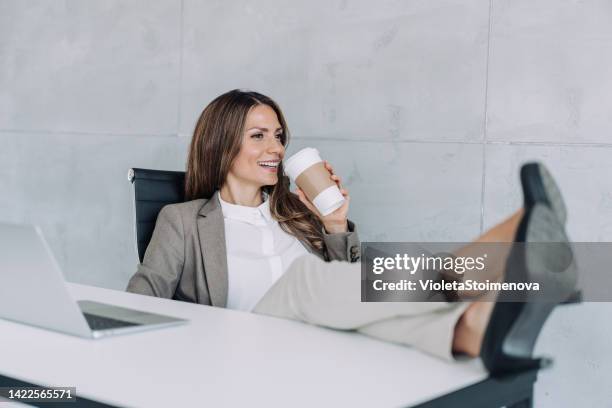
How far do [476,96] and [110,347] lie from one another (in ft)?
5.91

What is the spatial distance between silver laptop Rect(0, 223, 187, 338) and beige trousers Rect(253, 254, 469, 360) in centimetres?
20

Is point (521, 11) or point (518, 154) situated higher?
point (521, 11)

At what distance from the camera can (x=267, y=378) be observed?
3.11 ft

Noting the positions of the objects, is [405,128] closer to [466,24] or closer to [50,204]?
[466,24]

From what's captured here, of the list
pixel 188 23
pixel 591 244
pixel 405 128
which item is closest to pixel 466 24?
pixel 405 128

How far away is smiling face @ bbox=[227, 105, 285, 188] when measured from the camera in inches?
91.0

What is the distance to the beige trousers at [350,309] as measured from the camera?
106 centimetres

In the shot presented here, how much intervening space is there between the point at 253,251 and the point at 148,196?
38 cm

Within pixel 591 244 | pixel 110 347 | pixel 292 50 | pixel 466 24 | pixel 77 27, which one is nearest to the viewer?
pixel 110 347

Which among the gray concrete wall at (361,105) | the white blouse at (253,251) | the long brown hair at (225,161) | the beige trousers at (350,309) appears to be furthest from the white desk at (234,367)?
the gray concrete wall at (361,105)

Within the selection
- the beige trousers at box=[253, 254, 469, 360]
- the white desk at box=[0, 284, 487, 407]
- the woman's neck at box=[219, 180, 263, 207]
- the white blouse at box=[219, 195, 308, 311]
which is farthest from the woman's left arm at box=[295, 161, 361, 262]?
the white desk at box=[0, 284, 487, 407]

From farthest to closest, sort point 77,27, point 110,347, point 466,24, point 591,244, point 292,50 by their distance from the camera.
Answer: point 77,27
point 292,50
point 466,24
point 591,244
point 110,347

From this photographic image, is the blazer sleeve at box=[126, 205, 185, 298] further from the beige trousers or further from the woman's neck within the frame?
the beige trousers

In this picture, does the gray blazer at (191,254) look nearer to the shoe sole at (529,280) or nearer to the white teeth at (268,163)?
the white teeth at (268,163)
